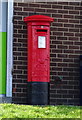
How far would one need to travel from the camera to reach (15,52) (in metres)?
9.60

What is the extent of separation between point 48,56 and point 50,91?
92 cm

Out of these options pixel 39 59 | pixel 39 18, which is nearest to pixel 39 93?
pixel 39 59

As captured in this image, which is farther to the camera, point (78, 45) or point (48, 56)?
point (78, 45)

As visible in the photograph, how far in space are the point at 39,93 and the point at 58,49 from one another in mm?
1240

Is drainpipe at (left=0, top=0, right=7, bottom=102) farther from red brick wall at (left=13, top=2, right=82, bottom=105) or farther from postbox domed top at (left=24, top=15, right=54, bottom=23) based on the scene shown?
postbox domed top at (left=24, top=15, right=54, bottom=23)

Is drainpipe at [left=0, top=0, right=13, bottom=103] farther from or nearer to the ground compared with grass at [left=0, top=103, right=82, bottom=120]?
farther from the ground

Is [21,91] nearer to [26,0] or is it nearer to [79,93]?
[79,93]

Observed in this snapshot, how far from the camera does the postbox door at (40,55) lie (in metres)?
8.98

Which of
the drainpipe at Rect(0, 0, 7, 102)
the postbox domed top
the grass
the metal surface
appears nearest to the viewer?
the grass

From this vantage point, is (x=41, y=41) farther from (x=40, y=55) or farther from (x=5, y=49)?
(x=5, y=49)

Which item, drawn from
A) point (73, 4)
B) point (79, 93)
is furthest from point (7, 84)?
point (73, 4)

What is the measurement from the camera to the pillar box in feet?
29.4

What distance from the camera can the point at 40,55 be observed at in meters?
8.98

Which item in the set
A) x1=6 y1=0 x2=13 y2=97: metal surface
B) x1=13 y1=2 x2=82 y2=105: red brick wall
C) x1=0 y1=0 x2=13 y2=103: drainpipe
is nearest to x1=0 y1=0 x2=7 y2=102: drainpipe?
x1=0 y1=0 x2=13 y2=103: drainpipe
